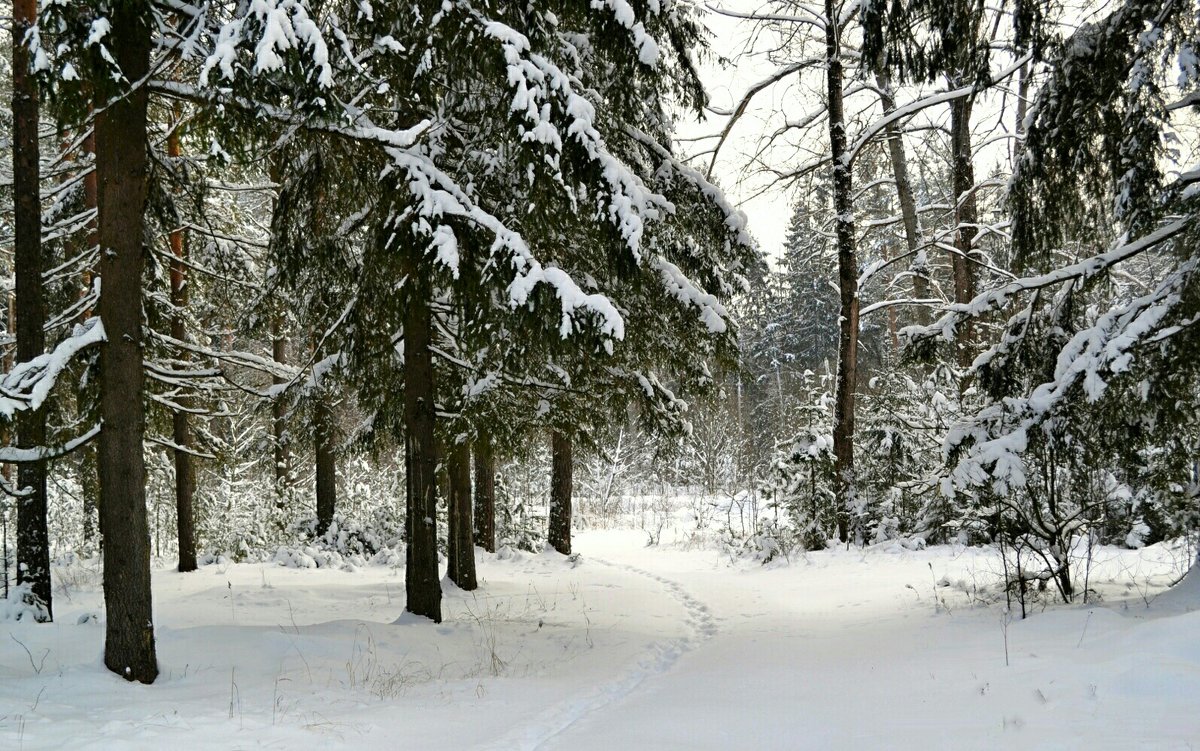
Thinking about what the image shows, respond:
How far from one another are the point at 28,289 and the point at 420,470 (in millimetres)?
4860

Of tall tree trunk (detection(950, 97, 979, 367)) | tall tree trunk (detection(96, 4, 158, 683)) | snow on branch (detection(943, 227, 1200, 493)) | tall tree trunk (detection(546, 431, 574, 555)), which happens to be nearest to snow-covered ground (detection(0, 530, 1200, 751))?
tall tree trunk (detection(96, 4, 158, 683))

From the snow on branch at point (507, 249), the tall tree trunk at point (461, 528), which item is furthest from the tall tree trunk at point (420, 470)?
the tall tree trunk at point (461, 528)

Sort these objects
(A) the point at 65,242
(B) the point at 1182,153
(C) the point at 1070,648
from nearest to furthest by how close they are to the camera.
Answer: (C) the point at 1070,648, (B) the point at 1182,153, (A) the point at 65,242

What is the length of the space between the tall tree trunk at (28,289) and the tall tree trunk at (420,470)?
3.83 meters

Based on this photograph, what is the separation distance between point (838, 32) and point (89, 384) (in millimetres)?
12081

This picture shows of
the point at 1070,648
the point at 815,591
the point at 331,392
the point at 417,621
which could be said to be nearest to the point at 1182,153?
the point at 1070,648

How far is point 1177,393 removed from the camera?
5.54 meters

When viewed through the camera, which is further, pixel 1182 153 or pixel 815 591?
pixel 815 591

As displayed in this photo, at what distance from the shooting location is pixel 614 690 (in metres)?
6.19

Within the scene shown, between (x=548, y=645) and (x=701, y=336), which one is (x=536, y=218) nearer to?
(x=701, y=336)

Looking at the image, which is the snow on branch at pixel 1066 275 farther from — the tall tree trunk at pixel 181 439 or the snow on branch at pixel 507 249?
the tall tree trunk at pixel 181 439

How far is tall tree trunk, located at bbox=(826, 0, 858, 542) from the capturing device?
12.7m

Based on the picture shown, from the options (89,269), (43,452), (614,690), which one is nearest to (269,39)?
(43,452)

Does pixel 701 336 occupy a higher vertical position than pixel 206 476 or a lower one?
higher
